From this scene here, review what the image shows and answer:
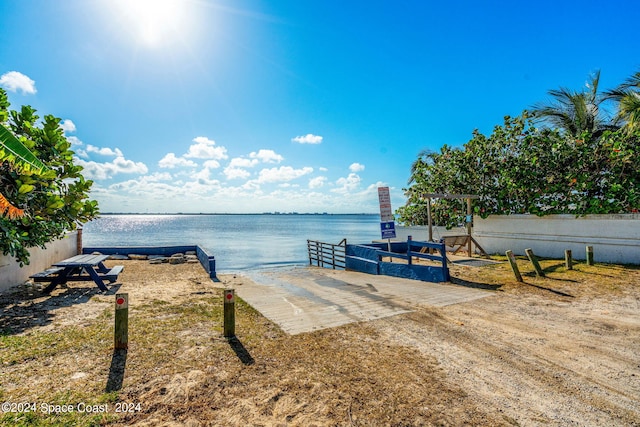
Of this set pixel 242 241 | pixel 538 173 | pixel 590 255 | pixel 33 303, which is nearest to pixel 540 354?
pixel 590 255

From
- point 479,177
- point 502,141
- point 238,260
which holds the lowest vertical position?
point 238,260

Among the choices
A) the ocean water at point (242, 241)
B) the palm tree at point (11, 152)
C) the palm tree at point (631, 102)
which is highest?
the palm tree at point (631, 102)

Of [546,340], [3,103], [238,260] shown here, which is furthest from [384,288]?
[238,260]

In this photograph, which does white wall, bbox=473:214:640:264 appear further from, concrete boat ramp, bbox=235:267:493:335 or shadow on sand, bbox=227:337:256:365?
shadow on sand, bbox=227:337:256:365

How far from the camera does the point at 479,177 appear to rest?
17.7 m

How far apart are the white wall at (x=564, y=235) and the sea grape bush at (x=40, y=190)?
17132 mm

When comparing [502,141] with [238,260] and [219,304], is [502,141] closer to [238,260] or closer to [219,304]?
[219,304]

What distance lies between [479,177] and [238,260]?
76.9ft

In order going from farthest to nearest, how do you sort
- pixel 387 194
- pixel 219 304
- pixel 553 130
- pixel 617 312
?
pixel 553 130, pixel 387 194, pixel 219 304, pixel 617 312

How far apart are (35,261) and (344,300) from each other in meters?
10.0

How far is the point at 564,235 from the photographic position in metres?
13.7

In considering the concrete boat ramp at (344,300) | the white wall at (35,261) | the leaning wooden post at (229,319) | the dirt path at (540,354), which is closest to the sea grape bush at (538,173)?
the concrete boat ramp at (344,300)

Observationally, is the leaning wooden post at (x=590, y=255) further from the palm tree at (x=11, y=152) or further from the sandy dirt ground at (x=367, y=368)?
the palm tree at (x=11, y=152)

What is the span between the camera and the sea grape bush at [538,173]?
1277 cm
